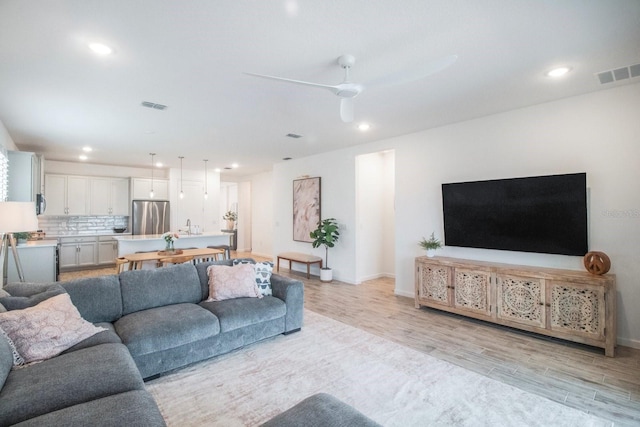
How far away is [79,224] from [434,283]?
8908 mm

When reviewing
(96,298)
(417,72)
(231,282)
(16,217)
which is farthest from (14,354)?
(417,72)

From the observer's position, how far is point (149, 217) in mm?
8359

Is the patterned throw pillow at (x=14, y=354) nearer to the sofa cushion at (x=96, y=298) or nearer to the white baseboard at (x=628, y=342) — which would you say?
the sofa cushion at (x=96, y=298)

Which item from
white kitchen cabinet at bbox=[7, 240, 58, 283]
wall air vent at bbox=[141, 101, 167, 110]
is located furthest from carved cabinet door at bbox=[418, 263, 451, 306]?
white kitchen cabinet at bbox=[7, 240, 58, 283]

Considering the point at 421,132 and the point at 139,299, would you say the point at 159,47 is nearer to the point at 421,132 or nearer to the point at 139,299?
the point at 139,299

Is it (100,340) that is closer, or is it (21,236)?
(100,340)

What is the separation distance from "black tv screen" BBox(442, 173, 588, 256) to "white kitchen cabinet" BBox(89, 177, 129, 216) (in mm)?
8250

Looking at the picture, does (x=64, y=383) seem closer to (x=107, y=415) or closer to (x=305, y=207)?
(x=107, y=415)

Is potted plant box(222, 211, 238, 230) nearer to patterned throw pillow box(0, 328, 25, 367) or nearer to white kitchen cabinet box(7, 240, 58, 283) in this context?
white kitchen cabinet box(7, 240, 58, 283)

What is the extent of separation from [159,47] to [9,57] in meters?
1.37

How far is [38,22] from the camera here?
2135 mm

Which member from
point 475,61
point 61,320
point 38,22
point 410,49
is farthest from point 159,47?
point 475,61

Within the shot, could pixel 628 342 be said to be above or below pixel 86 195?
below

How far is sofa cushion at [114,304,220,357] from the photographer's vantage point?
8.20ft
